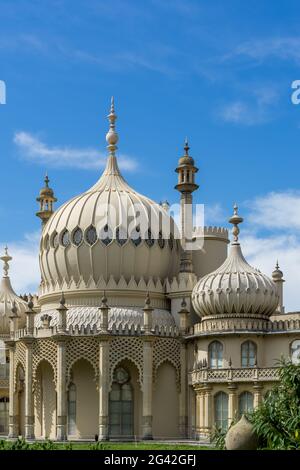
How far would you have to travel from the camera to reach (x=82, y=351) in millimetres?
49469

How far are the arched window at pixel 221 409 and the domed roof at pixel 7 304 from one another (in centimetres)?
1395

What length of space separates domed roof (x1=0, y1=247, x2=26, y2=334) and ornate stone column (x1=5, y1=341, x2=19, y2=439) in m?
3.89

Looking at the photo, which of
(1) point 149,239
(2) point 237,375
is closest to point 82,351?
(1) point 149,239

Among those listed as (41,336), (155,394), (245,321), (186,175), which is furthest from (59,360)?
(186,175)

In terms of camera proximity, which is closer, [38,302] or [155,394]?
[155,394]

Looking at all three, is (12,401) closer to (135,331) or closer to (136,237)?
(135,331)

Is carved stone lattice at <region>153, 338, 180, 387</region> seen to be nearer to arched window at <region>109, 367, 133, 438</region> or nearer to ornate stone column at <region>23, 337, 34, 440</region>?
arched window at <region>109, 367, 133, 438</region>

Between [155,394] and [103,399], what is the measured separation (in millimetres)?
3267

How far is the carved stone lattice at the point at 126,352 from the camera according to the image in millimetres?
49375

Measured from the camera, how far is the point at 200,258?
5606 centimetres

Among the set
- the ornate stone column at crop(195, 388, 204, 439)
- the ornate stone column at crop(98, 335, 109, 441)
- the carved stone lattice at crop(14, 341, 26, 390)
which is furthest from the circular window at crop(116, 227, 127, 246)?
the ornate stone column at crop(195, 388, 204, 439)

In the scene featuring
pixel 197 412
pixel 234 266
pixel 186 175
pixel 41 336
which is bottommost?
pixel 197 412

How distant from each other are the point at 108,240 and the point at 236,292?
7552 mm

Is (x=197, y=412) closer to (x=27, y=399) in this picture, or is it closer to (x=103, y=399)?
(x=103, y=399)
